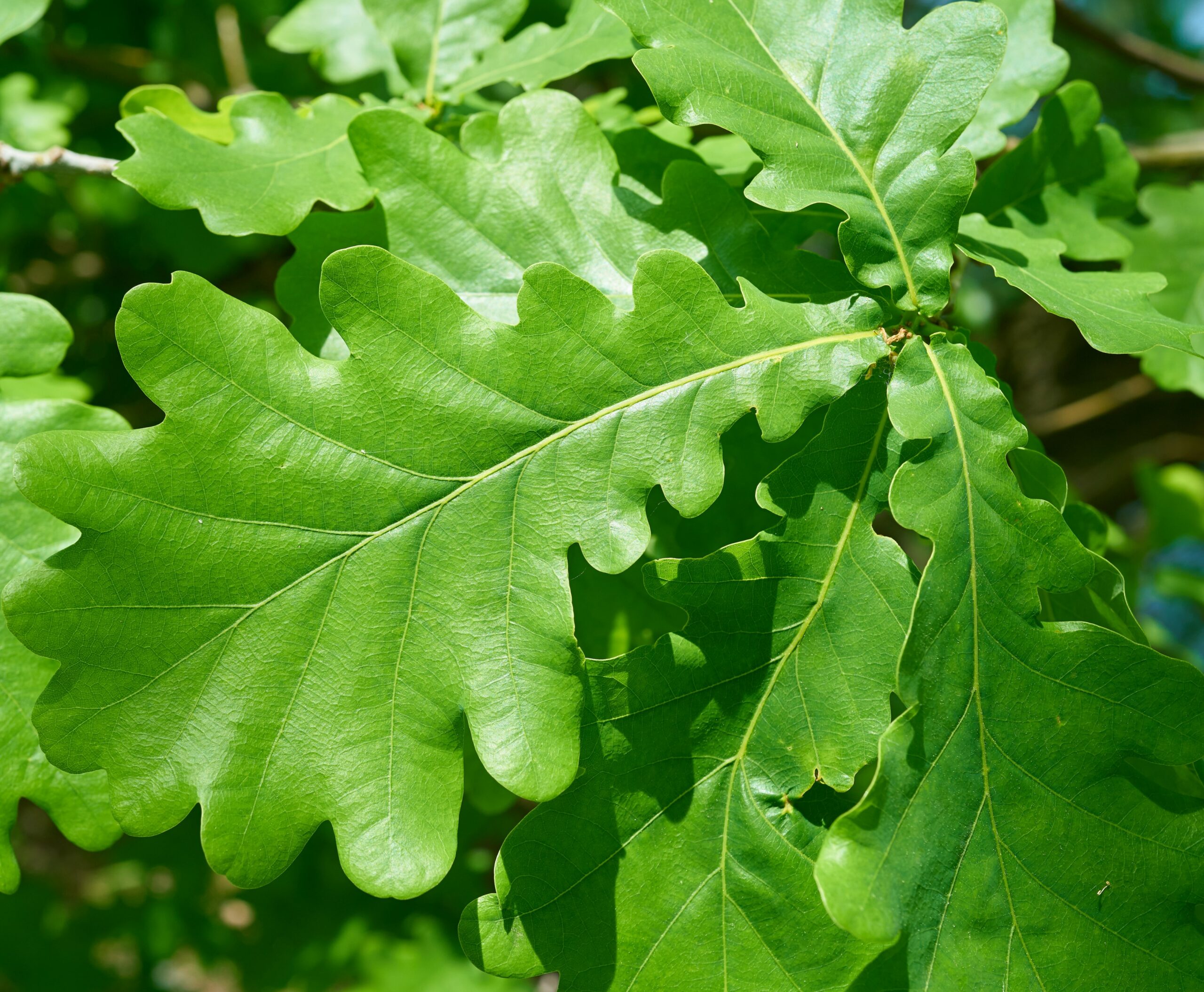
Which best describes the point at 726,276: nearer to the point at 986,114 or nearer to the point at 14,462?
the point at 986,114

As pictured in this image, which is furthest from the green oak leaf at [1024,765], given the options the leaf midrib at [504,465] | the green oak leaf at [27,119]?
the green oak leaf at [27,119]

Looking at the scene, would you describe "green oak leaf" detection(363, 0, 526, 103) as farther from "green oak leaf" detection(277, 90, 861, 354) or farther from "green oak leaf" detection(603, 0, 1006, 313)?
"green oak leaf" detection(603, 0, 1006, 313)

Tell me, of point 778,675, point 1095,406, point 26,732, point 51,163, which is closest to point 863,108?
point 778,675

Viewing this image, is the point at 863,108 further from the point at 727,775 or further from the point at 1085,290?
the point at 727,775

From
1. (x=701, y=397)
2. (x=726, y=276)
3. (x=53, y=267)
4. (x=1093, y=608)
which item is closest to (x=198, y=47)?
(x=53, y=267)

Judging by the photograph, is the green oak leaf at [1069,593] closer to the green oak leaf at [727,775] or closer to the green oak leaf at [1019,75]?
the green oak leaf at [727,775]
